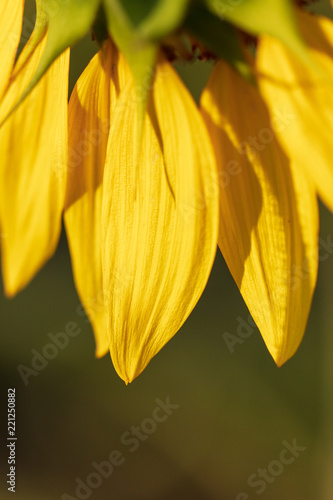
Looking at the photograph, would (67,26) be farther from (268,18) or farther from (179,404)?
(179,404)

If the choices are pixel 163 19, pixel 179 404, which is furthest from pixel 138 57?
pixel 179 404

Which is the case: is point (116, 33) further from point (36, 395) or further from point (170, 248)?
point (36, 395)

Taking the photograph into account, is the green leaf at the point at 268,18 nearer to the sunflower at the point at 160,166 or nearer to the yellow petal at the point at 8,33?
the sunflower at the point at 160,166

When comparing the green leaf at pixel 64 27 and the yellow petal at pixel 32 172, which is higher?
the green leaf at pixel 64 27

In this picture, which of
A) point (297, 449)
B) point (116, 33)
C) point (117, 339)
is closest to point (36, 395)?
point (297, 449)

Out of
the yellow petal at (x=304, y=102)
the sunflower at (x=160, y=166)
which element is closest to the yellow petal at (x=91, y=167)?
the sunflower at (x=160, y=166)

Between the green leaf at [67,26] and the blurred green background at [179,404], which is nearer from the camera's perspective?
the green leaf at [67,26]
